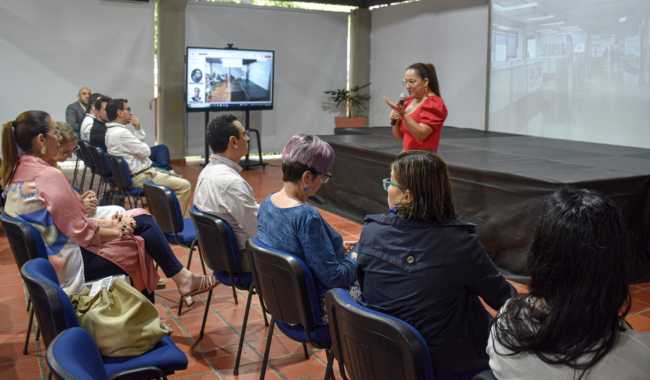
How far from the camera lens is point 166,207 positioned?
3.87 m

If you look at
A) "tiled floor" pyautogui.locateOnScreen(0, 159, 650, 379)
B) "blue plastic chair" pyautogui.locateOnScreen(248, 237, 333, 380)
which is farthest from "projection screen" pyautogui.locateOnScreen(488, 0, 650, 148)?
"blue plastic chair" pyautogui.locateOnScreen(248, 237, 333, 380)

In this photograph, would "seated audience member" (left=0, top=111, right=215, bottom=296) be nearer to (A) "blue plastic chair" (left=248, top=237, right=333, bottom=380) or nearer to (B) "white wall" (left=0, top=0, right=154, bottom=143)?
(A) "blue plastic chair" (left=248, top=237, right=333, bottom=380)

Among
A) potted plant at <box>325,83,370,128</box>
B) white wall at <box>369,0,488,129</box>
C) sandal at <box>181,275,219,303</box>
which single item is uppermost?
white wall at <box>369,0,488,129</box>

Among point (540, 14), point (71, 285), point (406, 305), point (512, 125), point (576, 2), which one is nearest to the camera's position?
point (406, 305)

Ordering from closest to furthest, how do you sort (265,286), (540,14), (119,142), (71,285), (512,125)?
(265,286) → (71,285) → (119,142) → (540,14) → (512,125)

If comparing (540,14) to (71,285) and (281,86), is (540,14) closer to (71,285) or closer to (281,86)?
(281,86)

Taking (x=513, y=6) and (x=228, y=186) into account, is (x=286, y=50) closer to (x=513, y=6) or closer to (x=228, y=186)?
(x=513, y=6)

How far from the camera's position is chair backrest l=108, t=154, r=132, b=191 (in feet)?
18.9

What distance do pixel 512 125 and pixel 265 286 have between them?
291 inches

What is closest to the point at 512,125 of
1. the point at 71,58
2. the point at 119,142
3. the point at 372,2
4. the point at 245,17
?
the point at 372,2

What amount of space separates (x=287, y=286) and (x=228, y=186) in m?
1.00

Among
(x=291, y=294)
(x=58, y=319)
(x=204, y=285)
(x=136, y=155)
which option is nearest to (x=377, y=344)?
(x=291, y=294)

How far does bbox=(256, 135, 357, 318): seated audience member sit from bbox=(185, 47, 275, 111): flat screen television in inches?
294

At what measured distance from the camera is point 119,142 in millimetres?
6051
